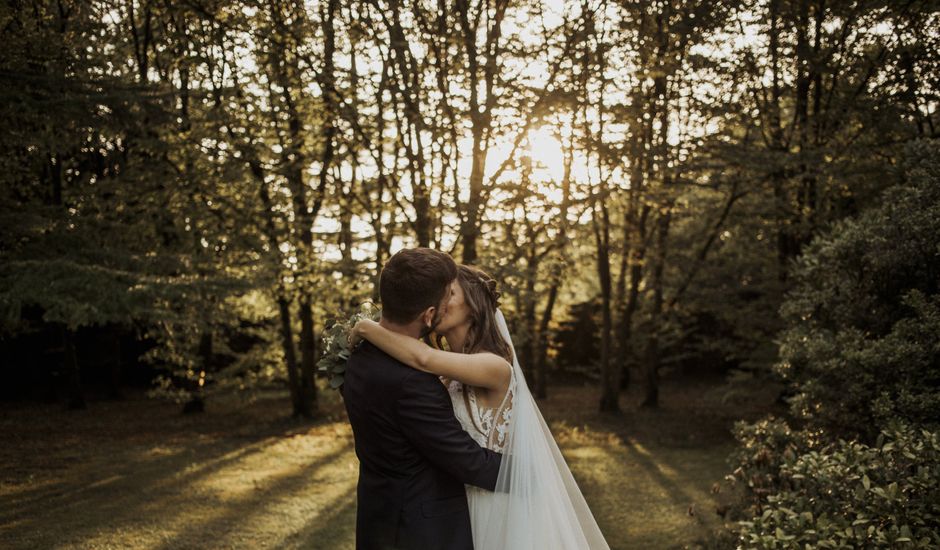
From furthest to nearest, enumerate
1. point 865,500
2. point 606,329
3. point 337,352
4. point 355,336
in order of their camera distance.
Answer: point 606,329 → point 865,500 → point 337,352 → point 355,336

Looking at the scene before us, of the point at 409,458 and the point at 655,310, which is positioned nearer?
the point at 409,458

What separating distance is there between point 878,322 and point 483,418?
519 centimetres

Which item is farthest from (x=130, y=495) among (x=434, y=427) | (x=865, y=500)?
(x=865, y=500)

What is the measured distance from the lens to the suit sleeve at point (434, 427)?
3.04 meters

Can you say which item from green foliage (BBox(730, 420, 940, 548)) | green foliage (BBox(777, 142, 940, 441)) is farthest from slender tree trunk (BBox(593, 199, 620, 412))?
green foliage (BBox(730, 420, 940, 548))

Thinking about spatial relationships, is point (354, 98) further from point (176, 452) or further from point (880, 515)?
point (880, 515)

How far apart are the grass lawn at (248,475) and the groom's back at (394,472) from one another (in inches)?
166

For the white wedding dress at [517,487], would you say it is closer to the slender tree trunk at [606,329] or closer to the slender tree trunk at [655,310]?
the slender tree trunk at [655,310]

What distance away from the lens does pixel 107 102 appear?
8.78 m

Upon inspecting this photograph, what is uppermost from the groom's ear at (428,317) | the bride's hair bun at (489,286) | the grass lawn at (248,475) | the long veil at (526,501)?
the bride's hair bun at (489,286)

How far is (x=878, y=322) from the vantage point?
694 centimetres

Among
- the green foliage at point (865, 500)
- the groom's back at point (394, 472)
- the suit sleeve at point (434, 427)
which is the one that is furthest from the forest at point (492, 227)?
the suit sleeve at point (434, 427)

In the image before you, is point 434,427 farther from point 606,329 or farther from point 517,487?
point 606,329

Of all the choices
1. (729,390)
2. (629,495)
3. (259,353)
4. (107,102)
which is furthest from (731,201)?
(107,102)
